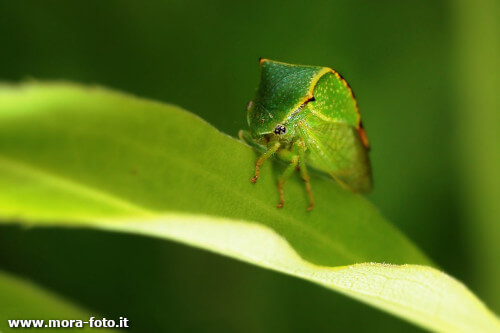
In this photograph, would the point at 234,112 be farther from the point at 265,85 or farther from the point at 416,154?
the point at 416,154

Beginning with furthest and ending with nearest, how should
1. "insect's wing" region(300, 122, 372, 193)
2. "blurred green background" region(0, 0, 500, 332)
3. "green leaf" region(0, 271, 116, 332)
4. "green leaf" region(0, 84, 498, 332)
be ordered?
"blurred green background" region(0, 0, 500, 332) → "insect's wing" region(300, 122, 372, 193) → "green leaf" region(0, 271, 116, 332) → "green leaf" region(0, 84, 498, 332)

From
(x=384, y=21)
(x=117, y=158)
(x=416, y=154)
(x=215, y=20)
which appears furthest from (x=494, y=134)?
(x=117, y=158)

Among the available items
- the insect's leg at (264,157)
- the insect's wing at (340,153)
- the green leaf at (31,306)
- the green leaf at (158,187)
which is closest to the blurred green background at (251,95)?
the insect's wing at (340,153)

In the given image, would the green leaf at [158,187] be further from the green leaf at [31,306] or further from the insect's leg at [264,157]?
the green leaf at [31,306]

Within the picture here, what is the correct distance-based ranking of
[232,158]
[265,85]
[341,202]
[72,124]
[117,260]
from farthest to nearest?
[117,260] → [265,85] → [341,202] → [232,158] → [72,124]

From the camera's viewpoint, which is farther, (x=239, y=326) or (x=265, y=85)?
(x=239, y=326)

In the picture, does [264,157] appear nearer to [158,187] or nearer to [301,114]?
[301,114]

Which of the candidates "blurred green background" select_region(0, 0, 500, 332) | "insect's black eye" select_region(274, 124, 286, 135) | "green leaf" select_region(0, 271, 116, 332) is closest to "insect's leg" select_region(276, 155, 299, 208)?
"insect's black eye" select_region(274, 124, 286, 135)

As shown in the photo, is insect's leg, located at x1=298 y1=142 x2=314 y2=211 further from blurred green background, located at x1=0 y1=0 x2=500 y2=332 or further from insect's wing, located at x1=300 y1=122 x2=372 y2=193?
blurred green background, located at x1=0 y1=0 x2=500 y2=332
